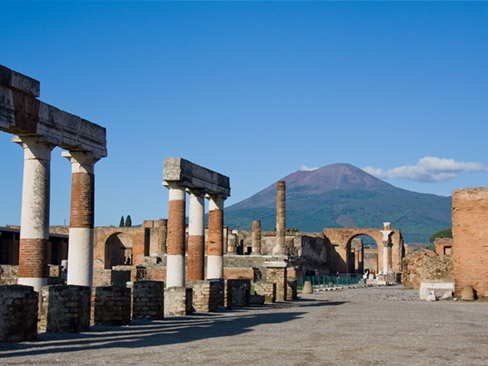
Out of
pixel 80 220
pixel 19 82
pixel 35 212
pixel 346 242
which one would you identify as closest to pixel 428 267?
pixel 80 220

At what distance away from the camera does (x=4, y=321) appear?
1070 cm

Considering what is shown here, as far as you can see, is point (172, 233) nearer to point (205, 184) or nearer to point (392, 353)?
point (205, 184)

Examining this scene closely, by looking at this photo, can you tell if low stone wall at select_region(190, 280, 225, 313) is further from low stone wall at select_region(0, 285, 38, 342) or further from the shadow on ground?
low stone wall at select_region(0, 285, 38, 342)

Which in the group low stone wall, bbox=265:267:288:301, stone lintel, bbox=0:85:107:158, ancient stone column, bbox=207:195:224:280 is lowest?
low stone wall, bbox=265:267:288:301

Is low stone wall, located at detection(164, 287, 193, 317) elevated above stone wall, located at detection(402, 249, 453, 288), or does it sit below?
below

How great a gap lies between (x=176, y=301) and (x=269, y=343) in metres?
6.79

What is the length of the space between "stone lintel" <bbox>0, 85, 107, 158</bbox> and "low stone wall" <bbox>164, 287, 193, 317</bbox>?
3.82 metres

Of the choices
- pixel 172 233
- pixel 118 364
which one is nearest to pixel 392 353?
pixel 118 364

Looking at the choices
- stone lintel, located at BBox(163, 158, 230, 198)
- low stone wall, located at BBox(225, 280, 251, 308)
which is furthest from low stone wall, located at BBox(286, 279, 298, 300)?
stone lintel, located at BBox(163, 158, 230, 198)

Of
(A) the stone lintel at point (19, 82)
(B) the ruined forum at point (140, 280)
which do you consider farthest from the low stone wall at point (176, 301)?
(A) the stone lintel at point (19, 82)

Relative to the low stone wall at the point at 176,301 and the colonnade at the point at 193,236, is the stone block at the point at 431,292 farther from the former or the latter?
the low stone wall at the point at 176,301

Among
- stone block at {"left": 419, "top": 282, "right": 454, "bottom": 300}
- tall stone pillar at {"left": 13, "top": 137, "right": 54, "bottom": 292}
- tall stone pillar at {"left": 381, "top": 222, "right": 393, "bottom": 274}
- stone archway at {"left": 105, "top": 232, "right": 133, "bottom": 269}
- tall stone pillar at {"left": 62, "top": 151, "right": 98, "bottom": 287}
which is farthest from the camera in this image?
stone archway at {"left": 105, "top": 232, "right": 133, "bottom": 269}

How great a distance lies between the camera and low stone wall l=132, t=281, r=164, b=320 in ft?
52.1

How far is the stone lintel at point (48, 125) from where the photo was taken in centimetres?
1304
